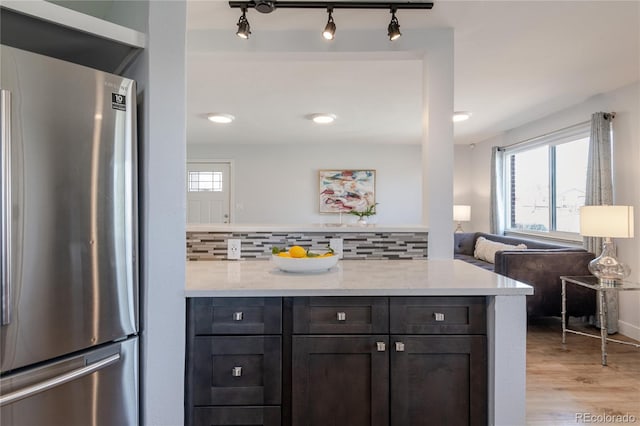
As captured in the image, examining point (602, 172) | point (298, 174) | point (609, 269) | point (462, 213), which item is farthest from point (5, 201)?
point (462, 213)

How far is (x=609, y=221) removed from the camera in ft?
8.52

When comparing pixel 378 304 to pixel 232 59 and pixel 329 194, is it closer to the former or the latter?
pixel 232 59

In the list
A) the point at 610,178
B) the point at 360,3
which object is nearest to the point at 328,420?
the point at 360,3

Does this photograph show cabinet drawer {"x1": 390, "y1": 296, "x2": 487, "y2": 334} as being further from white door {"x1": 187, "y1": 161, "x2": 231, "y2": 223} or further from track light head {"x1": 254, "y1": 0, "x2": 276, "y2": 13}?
white door {"x1": 187, "y1": 161, "x2": 231, "y2": 223}

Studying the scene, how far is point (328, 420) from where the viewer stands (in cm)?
130

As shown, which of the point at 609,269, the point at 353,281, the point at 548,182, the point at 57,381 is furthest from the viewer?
the point at 548,182

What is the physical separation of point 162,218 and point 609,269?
329 cm

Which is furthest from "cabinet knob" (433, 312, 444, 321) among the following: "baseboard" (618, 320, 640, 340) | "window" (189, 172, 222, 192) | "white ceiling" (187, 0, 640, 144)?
"window" (189, 172, 222, 192)

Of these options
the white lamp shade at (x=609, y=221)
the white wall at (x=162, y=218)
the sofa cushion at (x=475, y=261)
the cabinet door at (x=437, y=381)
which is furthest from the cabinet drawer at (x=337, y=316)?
the sofa cushion at (x=475, y=261)

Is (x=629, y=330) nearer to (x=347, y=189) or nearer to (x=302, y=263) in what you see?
(x=302, y=263)

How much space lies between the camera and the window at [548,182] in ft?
12.5

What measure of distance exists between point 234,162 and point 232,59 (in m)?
3.95

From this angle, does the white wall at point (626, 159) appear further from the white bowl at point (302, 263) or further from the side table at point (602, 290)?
the white bowl at point (302, 263)

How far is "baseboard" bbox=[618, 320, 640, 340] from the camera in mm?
2994
